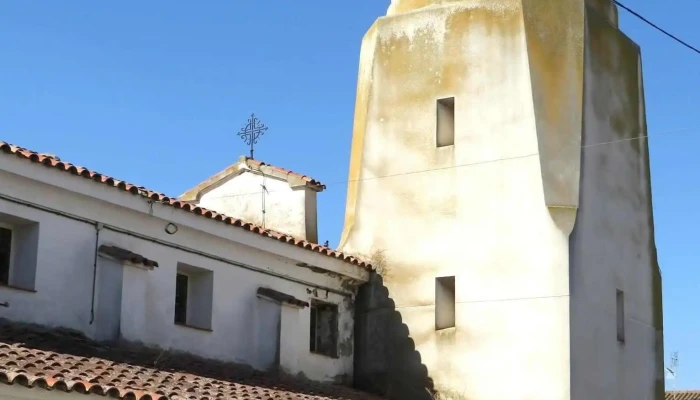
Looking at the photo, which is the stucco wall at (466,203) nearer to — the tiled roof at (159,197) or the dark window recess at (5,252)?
the tiled roof at (159,197)

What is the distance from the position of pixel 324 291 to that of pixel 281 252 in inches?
68.2

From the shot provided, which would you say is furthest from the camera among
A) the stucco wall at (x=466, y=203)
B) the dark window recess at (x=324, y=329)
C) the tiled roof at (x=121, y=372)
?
the dark window recess at (x=324, y=329)

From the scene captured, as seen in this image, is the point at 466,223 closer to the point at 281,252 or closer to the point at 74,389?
the point at 281,252

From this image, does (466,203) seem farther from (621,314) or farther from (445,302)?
(621,314)

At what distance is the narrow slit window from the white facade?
3001 millimetres

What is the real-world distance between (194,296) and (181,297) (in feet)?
0.76

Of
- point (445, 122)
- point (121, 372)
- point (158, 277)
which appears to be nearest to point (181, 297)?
point (158, 277)

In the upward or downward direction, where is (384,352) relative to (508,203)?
downward

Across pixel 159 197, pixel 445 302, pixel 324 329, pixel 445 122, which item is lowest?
pixel 324 329

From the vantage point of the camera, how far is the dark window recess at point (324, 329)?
24.2m

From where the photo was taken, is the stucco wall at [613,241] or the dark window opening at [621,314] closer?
the stucco wall at [613,241]

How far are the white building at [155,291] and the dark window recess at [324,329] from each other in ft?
0.08

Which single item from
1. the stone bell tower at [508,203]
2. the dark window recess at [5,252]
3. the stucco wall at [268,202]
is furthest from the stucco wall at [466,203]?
the dark window recess at [5,252]

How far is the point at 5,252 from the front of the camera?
1878cm
